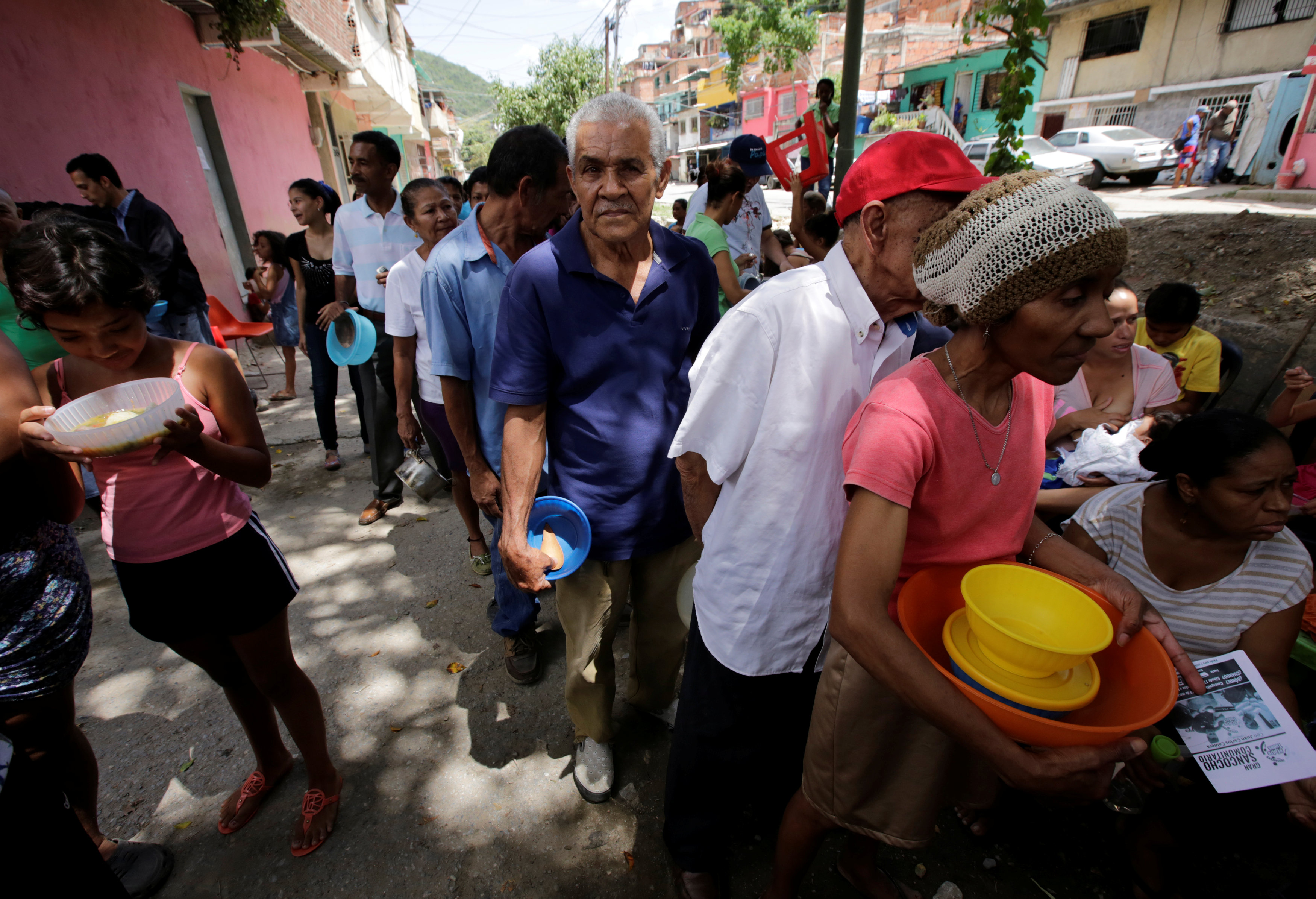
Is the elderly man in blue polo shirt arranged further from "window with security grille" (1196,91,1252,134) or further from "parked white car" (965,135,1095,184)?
"window with security grille" (1196,91,1252,134)

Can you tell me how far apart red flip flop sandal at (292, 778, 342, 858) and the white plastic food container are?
1322mm

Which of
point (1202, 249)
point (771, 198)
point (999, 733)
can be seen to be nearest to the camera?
point (999, 733)

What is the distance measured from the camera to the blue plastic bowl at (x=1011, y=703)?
106 centimetres

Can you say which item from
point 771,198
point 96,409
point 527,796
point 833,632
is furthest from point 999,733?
point 771,198

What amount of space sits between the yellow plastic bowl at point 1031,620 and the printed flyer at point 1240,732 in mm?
568

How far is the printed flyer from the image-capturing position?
4.55 feet

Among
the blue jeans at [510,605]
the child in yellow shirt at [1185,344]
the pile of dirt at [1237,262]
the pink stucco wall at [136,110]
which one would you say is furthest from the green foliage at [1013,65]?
the pink stucco wall at [136,110]

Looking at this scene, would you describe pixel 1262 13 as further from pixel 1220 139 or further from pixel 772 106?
pixel 772 106

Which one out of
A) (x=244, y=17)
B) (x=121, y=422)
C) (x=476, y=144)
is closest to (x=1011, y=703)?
(x=121, y=422)

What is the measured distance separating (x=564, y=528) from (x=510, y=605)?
0.85m

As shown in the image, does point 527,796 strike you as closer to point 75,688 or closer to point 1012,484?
point 1012,484

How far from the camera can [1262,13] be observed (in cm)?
1716

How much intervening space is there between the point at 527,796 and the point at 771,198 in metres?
25.6

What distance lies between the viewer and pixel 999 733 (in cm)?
108
